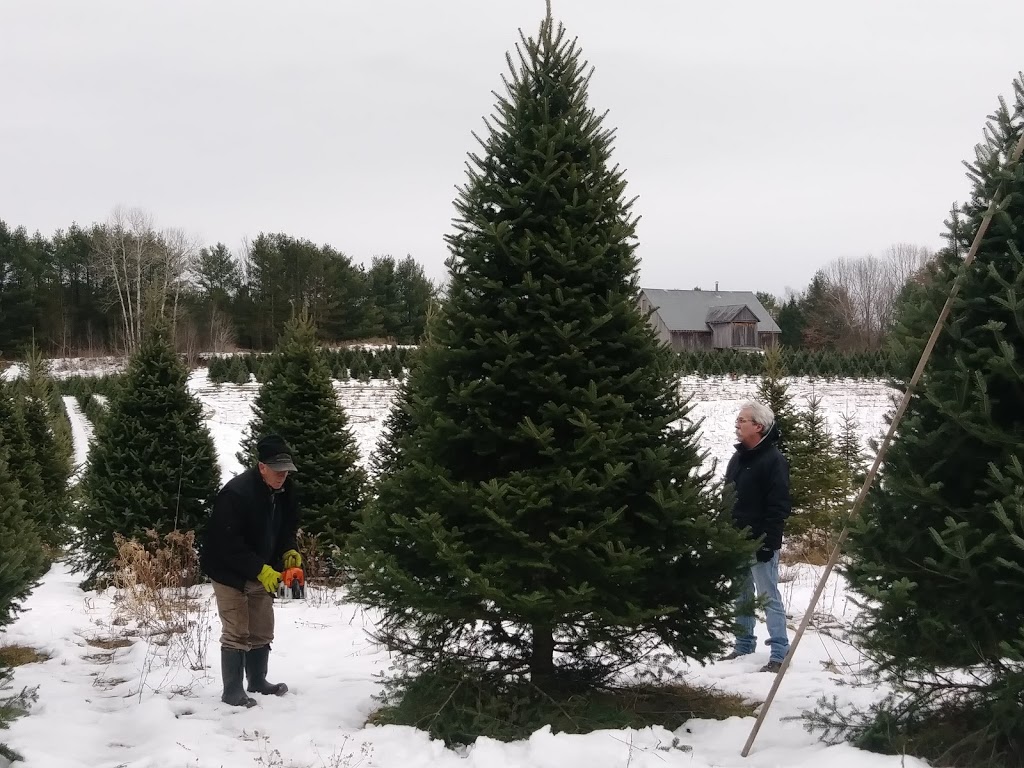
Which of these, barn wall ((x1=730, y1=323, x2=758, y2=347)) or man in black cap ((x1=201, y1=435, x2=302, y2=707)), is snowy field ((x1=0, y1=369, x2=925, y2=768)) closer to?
man in black cap ((x1=201, y1=435, x2=302, y2=707))

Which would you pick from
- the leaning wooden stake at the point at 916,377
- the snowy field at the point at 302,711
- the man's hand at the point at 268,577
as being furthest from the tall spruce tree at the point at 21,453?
the leaning wooden stake at the point at 916,377

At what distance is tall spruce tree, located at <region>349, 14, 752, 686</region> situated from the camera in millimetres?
4512

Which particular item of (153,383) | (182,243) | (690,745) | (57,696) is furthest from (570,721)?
(182,243)

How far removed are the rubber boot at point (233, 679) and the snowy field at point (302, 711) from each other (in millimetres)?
77

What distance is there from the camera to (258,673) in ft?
18.2

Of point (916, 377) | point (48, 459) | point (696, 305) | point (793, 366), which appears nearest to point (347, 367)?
point (48, 459)

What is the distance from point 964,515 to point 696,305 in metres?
60.1

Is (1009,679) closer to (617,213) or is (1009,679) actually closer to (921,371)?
(921,371)

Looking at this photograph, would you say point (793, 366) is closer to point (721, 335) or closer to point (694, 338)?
point (721, 335)

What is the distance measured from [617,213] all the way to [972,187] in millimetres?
2027

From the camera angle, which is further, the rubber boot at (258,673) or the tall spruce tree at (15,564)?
the rubber boot at (258,673)

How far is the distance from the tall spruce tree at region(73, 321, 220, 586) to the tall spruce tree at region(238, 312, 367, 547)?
1086mm

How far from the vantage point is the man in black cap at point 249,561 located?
5.30 m

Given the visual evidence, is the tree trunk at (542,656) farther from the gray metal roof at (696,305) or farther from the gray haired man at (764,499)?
the gray metal roof at (696,305)
